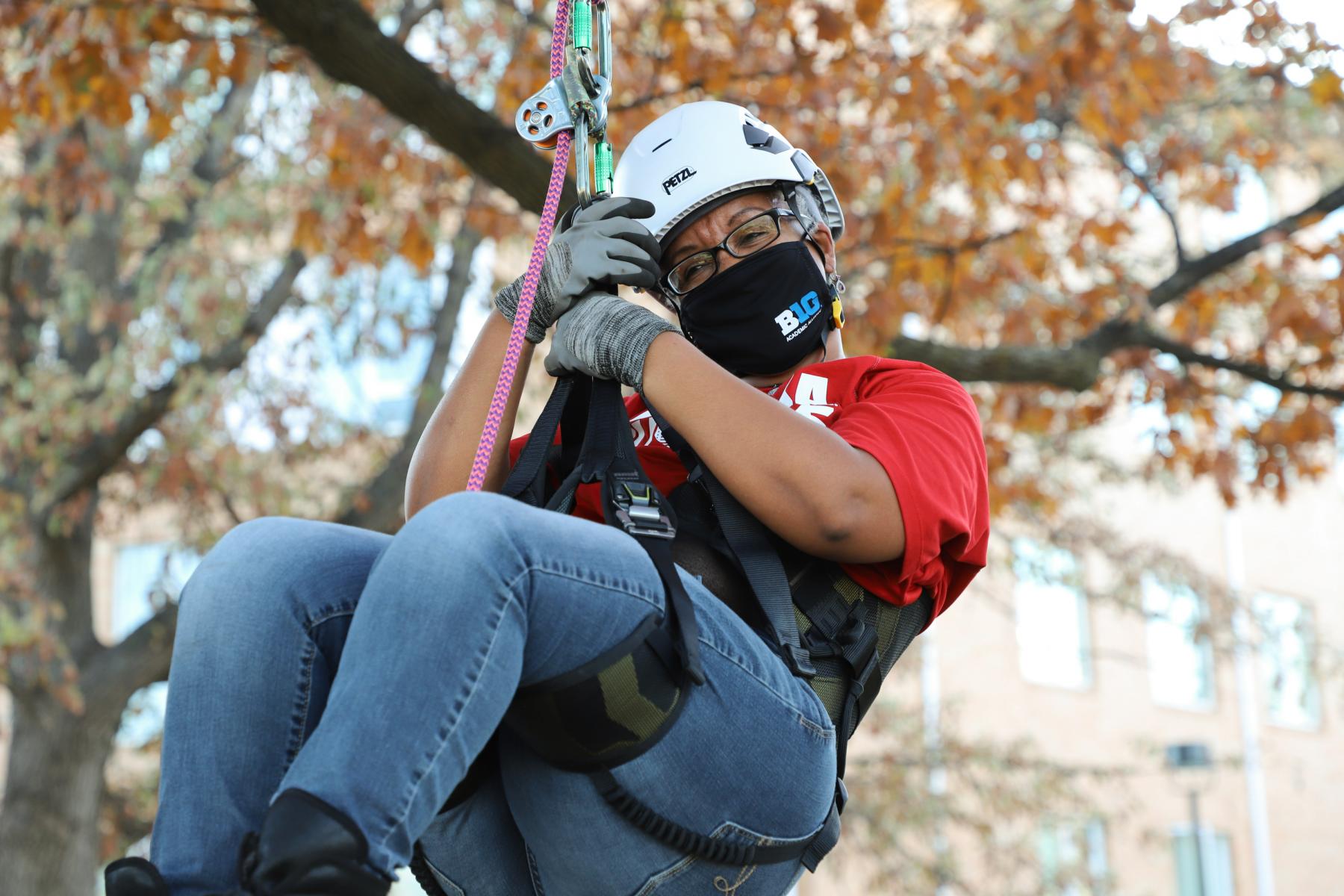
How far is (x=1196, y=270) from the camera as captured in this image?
6.75 metres

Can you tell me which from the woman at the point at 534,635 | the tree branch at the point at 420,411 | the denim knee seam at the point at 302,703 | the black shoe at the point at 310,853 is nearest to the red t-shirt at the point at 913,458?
the woman at the point at 534,635

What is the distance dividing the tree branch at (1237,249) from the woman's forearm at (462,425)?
4704 mm

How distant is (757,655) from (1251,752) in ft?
65.4

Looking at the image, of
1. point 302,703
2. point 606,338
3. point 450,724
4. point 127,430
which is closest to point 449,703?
point 450,724

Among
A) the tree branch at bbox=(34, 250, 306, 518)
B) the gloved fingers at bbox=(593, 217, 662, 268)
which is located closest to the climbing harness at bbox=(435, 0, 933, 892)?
the gloved fingers at bbox=(593, 217, 662, 268)

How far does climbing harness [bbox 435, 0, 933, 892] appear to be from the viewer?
1.93 meters

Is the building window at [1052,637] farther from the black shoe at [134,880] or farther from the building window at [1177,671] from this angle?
the black shoe at [134,880]

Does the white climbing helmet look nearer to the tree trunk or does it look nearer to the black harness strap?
the black harness strap

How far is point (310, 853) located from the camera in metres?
1.63

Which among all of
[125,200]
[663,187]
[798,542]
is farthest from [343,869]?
[125,200]

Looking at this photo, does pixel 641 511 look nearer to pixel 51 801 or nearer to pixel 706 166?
pixel 706 166

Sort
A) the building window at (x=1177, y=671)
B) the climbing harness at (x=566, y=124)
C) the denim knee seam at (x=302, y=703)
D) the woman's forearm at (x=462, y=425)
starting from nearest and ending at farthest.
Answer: the denim knee seam at (x=302, y=703) < the climbing harness at (x=566, y=124) < the woman's forearm at (x=462, y=425) < the building window at (x=1177, y=671)

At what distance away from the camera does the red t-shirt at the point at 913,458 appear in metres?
2.25

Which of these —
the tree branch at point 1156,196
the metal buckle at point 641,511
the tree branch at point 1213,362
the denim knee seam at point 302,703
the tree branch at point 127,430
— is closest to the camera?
the denim knee seam at point 302,703
